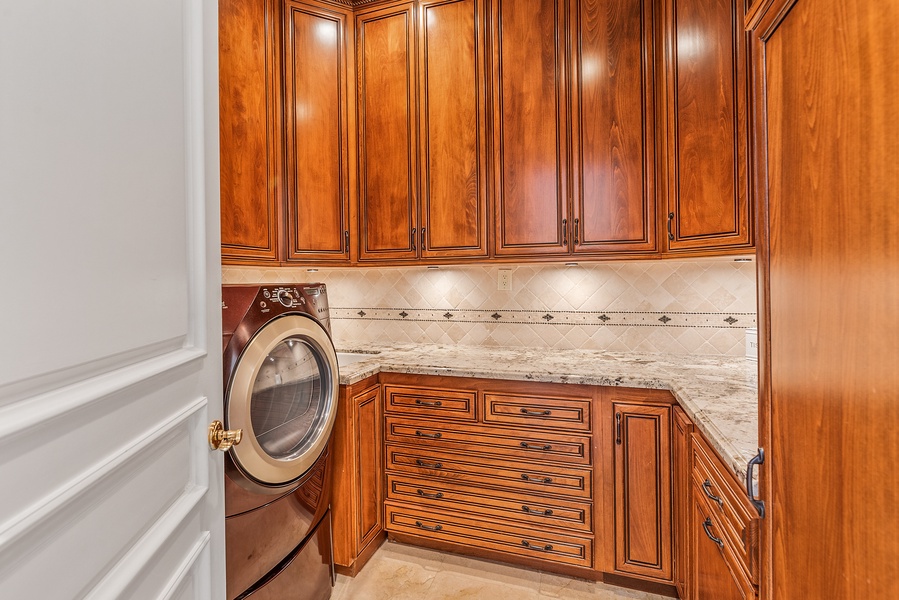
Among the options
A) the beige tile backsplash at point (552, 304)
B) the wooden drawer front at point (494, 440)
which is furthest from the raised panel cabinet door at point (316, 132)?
the wooden drawer front at point (494, 440)

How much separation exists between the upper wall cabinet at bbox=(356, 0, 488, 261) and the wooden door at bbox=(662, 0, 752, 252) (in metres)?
0.86

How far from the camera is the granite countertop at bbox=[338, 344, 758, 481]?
1.23 m

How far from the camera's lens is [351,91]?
2406 millimetres

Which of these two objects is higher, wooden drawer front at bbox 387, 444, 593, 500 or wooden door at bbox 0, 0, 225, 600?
wooden door at bbox 0, 0, 225, 600

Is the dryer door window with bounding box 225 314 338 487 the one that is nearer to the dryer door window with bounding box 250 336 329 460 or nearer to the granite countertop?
the dryer door window with bounding box 250 336 329 460

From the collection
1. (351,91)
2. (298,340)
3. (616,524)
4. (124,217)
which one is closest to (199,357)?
(124,217)

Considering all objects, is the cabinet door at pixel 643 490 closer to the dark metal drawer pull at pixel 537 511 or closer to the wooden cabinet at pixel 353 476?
the dark metal drawer pull at pixel 537 511

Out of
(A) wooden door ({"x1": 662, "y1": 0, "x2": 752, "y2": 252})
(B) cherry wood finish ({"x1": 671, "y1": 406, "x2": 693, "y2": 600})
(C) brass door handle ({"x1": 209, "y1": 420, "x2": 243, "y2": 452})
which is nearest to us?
(C) brass door handle ({"x1": 209, "y1": 420, "x2": 243, "y2": 452})

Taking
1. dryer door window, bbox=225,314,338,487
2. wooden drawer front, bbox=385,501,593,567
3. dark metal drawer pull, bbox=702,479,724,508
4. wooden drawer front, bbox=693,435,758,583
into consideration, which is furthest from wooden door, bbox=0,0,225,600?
wooden drawer front, bbox=385,501,593,567

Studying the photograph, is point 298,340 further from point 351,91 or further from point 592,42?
point 592,42

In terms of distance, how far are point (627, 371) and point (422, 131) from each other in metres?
1.57

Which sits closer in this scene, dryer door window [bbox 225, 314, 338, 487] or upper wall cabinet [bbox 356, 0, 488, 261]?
dryer door window [bbox 225, 314, 338, 487]

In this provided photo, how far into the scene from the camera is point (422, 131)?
2299mm

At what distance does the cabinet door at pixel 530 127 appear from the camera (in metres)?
2.09
